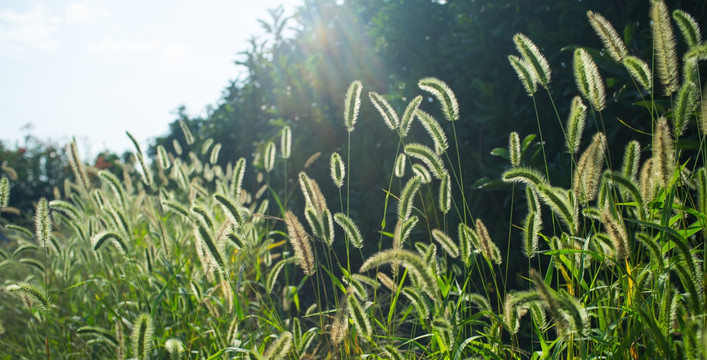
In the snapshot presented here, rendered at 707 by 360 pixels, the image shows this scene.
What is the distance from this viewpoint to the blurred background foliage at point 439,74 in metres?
2.90

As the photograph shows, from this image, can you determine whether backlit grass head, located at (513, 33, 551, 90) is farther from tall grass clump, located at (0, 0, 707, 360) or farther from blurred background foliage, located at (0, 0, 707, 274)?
blurred background foliage, located at (0, 0, 707, 274)

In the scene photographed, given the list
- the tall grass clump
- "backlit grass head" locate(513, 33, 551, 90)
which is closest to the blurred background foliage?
the tall grass clump

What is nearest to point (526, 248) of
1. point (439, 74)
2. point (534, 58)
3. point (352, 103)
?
point (534, 58)

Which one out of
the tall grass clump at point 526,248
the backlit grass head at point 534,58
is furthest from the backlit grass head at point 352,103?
the backlit grass head at point 534,58

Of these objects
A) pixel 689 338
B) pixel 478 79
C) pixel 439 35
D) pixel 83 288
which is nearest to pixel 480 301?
pixel 689 338

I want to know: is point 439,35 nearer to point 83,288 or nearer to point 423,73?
point 423,73

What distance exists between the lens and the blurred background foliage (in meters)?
2.90

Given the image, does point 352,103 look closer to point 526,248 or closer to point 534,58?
point 534,58

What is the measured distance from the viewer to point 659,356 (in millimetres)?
1486

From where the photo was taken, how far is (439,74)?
3646 millimetres

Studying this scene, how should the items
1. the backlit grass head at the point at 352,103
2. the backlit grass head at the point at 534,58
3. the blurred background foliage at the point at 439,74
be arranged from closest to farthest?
1. the backlit grass head at the point at 534,58
2. the backlit grass head at the point at 352,103
3. the blurred background foliage at the point at 439,74

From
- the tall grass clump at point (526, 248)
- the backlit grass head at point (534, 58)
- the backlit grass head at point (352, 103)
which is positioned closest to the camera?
the tall grass clump at point (526, 248)

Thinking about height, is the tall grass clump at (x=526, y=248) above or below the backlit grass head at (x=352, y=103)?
below

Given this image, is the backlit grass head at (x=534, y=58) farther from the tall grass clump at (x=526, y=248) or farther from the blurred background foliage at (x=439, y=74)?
the blurred background foliage at (x=439, y=74)
